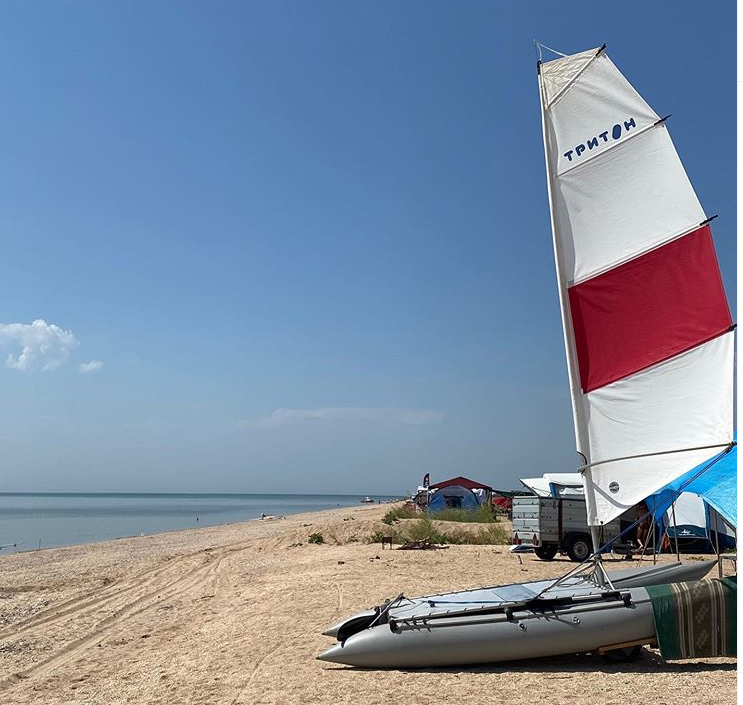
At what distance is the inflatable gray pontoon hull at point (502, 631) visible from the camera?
7293 millimetres

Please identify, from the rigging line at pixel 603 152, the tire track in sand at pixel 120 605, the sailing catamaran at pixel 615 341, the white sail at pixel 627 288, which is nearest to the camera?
the sailing catamaran at pixel 615 341

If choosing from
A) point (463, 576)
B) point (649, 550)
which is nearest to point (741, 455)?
point (463, 576)

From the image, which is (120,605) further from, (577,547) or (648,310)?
(577,547)

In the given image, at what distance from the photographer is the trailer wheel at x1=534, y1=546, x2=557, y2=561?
18359mm

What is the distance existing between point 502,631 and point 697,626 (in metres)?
2.04

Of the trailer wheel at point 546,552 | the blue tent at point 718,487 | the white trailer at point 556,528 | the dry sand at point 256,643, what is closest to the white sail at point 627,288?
the dry sand at point 256,643

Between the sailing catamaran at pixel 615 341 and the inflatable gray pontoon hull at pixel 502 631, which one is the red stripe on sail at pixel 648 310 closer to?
the sailing catamaran at pixel 615 341

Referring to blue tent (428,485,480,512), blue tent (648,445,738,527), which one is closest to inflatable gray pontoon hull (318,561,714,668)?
blue tent (648,445,738,527)

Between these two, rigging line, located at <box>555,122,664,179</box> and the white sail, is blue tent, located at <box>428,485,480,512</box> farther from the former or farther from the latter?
rigging line, located at <box>555,122,664,179</box>

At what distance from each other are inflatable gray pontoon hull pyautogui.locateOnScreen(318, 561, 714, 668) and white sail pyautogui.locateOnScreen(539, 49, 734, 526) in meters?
1.12

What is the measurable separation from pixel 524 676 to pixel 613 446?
2768 millimetres

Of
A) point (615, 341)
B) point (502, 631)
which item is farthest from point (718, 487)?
point (502, 631)

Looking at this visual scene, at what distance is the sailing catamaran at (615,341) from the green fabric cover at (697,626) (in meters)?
0.29

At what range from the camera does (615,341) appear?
8.45 meters
